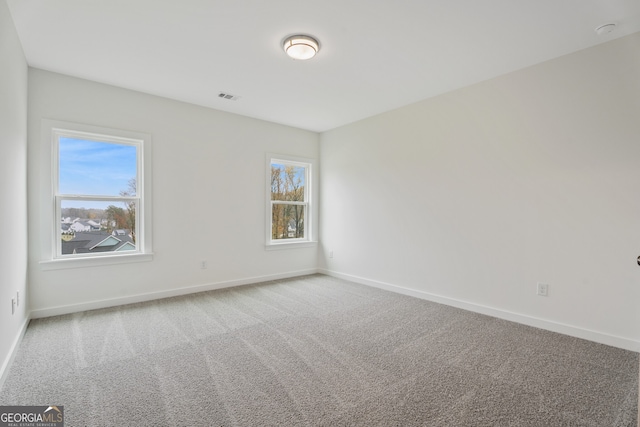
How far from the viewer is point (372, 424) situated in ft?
5.32

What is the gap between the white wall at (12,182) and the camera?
2.08 m

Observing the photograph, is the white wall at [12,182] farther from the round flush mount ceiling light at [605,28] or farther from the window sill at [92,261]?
→ the round flush mount ceiling light at [605,28]

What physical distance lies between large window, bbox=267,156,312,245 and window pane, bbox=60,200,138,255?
1920 mm

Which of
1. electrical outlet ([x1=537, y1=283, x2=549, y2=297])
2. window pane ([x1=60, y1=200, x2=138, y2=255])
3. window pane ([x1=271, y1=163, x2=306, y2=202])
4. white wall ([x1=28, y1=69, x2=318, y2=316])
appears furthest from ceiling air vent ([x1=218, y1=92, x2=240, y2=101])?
electrical outlet ([x1=537, y1=283, x2=549, y2=297])

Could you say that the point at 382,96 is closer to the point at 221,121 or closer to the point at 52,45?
the point at 221,121

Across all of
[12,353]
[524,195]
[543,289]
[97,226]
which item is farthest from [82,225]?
[543,289]

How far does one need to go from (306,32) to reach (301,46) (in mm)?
130

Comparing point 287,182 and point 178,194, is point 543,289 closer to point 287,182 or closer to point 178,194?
point 287,182

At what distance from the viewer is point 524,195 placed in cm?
308

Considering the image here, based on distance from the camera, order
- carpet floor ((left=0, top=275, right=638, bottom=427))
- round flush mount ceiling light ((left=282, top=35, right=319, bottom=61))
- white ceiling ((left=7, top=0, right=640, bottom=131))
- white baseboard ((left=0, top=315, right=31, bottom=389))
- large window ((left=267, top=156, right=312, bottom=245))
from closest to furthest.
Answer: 1. carpet floor ((left=0, top=275, right=638, bottom=427))
2. white baseboard ((left=0, top=315, right=31, bottom=389))
3. white ceiling ((left=7, top=0, right=640, bottom=131))
4. round flush mount ceiling light ((left=282, top=35, right=319, bottom=61))
5. large window ((left=267, top=156, right=312, bottom=245))

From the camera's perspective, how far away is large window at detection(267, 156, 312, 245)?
16.6 ft

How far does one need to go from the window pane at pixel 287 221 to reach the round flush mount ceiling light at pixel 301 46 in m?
2.75

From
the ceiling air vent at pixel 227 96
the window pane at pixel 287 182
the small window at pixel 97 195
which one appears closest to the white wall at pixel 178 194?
the small window at pixel 97 195

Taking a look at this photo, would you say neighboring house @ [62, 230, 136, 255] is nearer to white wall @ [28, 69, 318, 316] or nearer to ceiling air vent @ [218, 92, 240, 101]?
white wall @ [28, 69, 318, 316]
